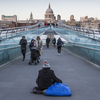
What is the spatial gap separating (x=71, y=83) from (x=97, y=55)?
12.0 ft

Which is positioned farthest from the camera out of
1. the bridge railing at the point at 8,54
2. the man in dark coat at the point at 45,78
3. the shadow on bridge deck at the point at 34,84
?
the bridge railing at the point at 8,54

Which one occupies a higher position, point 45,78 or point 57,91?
point 45,78

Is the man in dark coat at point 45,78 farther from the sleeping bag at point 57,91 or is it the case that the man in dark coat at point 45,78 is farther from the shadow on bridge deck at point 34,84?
the shadow on bridge deck at point 34,84

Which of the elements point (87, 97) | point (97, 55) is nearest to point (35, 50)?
point (97, 55)

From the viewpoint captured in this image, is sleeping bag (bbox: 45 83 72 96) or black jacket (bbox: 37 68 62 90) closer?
sleeping bag (bbox: 45 83 72 96)

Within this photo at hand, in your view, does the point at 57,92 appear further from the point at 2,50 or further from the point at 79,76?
the point at 2,50

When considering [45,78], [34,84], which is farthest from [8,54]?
[45,78]

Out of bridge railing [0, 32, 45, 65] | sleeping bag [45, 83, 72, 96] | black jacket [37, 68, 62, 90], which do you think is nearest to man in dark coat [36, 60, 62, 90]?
black jacket [37, 68, 62, 90]

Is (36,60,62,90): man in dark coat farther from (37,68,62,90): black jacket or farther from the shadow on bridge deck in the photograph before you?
the shadow on bridge deck

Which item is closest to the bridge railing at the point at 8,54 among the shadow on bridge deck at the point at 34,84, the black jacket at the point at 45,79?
the shadow on bridge deck at the point at 34,84

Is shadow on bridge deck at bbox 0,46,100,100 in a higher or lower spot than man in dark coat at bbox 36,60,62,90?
lower

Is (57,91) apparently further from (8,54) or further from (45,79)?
(8,54)

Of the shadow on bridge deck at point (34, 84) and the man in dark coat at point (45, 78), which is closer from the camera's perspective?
the shadow on bridge deck at point (34, 84)

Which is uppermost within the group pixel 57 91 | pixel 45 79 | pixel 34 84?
pixel 45 79
